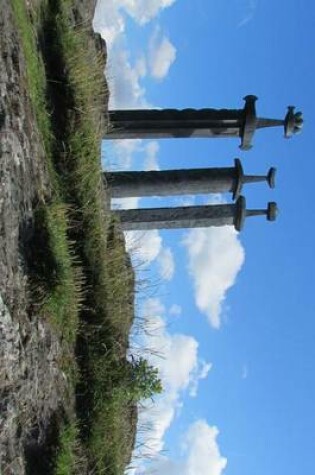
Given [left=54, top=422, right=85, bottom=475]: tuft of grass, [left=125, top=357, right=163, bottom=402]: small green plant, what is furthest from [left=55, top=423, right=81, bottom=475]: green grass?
[left=125, top=357, right=163, bottom=402]: small green plant

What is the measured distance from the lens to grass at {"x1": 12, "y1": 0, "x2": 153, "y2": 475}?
20.6 feet

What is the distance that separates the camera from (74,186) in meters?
7.46

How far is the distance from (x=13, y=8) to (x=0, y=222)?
2.27 metres

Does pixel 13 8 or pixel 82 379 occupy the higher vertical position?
pixel 13 8

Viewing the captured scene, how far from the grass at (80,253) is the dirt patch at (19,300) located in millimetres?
220

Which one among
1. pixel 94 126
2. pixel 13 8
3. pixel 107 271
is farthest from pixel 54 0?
pixel 107 271

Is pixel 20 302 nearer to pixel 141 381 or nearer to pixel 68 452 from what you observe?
pixel 68 452

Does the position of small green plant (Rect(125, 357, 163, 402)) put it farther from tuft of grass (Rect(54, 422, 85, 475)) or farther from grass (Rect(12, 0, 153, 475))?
tuft of grass (Rect(54, 422, 85, 475))

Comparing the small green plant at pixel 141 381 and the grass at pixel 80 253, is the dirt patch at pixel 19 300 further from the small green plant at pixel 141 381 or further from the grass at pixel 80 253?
the small green plant at pixel 141 381

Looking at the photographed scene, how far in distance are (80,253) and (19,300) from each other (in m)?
2.06

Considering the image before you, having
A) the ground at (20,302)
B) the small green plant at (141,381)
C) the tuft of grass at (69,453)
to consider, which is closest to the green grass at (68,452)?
the tuft of grass at (69,453)

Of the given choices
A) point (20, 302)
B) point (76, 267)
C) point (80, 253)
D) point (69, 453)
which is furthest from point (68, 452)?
point (80, 253)

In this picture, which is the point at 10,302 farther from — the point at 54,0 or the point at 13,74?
the point at 54,0

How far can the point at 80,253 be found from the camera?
24.4ft
